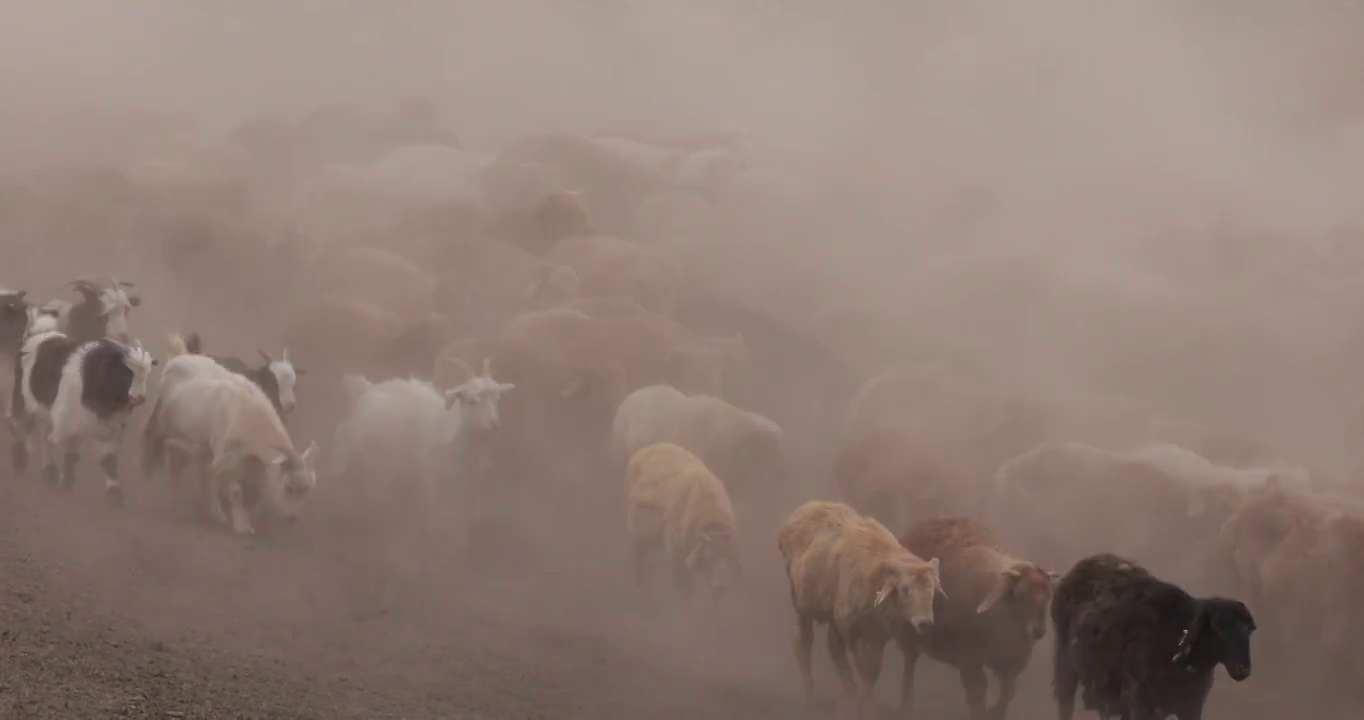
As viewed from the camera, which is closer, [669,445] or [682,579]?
[682,579]

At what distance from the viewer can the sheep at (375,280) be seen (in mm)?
6750

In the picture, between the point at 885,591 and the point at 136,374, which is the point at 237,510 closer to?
the point at 136,374

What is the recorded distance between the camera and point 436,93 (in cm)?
1176

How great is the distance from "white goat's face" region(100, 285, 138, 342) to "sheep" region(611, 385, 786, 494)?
263 cm

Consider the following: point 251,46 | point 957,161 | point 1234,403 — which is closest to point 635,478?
point 1234,403

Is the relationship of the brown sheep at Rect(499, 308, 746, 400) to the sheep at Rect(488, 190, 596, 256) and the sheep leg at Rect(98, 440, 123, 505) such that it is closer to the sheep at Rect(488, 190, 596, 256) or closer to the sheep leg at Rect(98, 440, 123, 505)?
the sheep at Rect(488, 190, 596, 256)

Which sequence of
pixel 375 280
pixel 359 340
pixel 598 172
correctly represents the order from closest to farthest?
pixel 359 340 → pixel 375 280 → pixel 598 172

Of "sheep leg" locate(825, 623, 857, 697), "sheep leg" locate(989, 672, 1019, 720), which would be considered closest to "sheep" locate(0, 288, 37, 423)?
"sheep leg" locate(825, 623, 857, 697)

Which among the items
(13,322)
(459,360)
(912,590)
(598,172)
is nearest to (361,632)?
(912,590)

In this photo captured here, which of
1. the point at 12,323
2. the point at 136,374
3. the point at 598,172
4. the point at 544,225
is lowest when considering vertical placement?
the point at 136,374

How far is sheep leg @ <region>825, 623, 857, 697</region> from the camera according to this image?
11.5 feet

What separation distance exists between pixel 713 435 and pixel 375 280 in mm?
2821

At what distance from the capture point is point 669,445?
4910mm

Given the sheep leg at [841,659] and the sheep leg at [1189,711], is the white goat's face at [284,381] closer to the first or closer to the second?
the sheep leg at [841,659]
